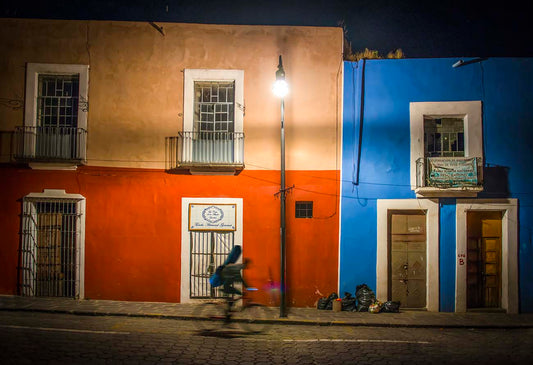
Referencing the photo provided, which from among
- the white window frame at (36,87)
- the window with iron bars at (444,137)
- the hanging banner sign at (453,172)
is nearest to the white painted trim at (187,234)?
the white window frame at (36,87)

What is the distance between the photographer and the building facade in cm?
1084

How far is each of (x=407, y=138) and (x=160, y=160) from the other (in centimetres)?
763

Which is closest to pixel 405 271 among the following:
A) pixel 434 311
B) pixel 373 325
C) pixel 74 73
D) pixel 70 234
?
pixel 434 311

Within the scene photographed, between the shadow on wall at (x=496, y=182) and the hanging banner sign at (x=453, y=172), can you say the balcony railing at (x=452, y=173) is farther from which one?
the shadow on wall at (x=496, y=182)

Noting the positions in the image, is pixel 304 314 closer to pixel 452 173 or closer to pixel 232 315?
pixel 232 315

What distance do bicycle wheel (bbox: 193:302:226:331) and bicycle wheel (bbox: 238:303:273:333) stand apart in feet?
1.65

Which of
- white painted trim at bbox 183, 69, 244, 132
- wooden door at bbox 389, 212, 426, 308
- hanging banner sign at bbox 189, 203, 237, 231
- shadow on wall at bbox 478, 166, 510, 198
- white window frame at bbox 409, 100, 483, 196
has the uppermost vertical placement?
white painted trim at bbox 183, 69, 244, 132

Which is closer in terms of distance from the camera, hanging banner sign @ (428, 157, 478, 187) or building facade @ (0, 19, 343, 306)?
hanging banner sign @ (428, 157, 478, 187)

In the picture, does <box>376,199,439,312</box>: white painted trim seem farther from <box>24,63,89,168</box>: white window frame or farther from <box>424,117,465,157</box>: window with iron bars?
<box>24,63,89,168</box>: white window frame

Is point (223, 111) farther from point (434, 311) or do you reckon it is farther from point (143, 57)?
point (434, 311)

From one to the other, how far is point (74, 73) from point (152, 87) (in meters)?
2.44

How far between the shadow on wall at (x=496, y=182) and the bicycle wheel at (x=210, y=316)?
8560mm

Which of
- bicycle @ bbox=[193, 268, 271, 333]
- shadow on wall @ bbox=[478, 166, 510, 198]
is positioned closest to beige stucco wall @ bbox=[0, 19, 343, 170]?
bicycle @ bbox=[193, 268, 271, 333]

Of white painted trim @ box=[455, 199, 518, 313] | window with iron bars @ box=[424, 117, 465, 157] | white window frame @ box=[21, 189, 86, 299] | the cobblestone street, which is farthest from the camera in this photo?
window with iron bars @ box=[424, 117, 465, 157]
